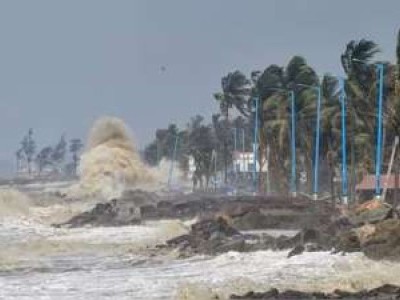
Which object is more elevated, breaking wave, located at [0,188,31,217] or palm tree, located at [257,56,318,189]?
palm tree, located at [257,56,318,189]

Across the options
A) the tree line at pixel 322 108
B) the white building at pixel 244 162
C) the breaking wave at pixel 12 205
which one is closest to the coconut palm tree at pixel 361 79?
the tree line at pixel 322 108

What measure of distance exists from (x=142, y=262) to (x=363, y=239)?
7.12 metres

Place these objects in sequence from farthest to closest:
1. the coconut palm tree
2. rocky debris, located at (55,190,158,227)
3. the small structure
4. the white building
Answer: the white building
the small structure
rocky debris, located at (55,190,158,227)
the coconut palm tree

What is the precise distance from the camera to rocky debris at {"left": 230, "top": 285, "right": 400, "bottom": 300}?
20.6 meters

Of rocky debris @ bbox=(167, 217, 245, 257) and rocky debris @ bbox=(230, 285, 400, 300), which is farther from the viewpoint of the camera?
rocky debris @ bbox=(167, 217, 245, 257)

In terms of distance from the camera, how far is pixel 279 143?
81.1 meters

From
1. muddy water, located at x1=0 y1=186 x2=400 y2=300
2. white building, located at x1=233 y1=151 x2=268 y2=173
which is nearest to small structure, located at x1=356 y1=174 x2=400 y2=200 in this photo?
Result: muddy water, located at x1=0 y1=186 x2=400 y2=300

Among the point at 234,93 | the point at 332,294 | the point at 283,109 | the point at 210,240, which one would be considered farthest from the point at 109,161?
the point at 332,294

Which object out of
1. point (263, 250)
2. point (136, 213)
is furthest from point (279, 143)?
point (263, 250)

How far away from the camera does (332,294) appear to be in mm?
21125

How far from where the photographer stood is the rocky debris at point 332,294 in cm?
2063

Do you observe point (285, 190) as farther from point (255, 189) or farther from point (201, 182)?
point (201, 182)

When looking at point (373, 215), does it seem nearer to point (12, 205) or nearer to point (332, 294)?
point (332, 294)

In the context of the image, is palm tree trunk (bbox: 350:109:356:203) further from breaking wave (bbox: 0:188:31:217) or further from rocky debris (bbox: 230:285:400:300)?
rocky debris (bbox: 230:285:400:300)
